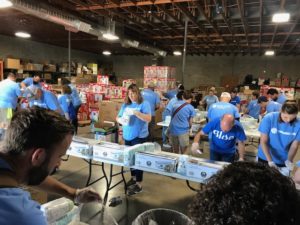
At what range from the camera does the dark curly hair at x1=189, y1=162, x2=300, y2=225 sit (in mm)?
477

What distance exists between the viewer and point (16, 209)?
761mm

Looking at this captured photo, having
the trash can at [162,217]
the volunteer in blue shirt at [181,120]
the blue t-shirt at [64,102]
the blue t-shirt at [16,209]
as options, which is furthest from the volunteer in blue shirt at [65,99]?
the blue t-shirt at [16,209]

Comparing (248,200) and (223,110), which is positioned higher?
(248,200)

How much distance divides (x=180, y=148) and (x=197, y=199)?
4.02m

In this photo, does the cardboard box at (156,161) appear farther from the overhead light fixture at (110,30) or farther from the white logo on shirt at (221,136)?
the overhead light fixture at (110,30)

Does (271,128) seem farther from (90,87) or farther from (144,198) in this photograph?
(90,87)

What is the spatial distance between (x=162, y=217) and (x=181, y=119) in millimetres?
2502

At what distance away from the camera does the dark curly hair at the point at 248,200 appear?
477 millimetres

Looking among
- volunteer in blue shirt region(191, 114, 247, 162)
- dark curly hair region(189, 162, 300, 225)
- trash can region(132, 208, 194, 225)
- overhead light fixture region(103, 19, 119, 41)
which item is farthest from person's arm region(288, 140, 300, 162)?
overhead light fixture region(103, 19, 119, 41)

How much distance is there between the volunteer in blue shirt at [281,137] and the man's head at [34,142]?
2.23 metres

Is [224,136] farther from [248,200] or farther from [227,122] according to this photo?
[248,200]

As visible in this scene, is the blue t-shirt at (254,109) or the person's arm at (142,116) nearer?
the person's arm at (142,116)

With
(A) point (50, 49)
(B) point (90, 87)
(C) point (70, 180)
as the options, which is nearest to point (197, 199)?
(C) point (70, 180)

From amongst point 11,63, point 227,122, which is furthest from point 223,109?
point 11,63
